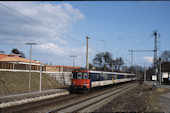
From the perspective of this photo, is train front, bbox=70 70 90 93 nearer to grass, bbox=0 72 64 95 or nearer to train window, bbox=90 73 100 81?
train window, bbox=90 73 100 81

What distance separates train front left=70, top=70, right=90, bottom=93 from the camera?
2269cm

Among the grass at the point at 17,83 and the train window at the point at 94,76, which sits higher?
the train window at the point at 94,76

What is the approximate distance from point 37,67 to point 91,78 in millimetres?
13406

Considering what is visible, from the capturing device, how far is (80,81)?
22984 millimetres

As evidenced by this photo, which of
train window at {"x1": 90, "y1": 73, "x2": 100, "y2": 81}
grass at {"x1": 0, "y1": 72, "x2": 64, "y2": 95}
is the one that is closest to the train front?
train window at {"x1": 90, "y1": 73, "x2": 100, "y2": 81}

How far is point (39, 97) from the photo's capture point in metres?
16.8

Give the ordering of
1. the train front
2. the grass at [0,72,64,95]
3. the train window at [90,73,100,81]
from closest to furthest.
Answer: the grass at [0,72,64,95] → the train front → the train window at [90,73,100,81]

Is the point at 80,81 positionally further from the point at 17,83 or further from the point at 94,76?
the point at 17,83

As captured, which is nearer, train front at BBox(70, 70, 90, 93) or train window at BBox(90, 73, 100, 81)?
train front at BBox(70, 70, 90, 93)

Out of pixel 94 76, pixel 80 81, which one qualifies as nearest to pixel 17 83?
Result: pixel 80 81

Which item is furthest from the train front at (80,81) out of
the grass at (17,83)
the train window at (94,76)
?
the grass at (17,83)

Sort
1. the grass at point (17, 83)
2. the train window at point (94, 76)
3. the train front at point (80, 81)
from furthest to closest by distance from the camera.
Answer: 1. the train window at point (94, 76)
2. the train front at point (80, 81)
3. the grass at point (17, 83)

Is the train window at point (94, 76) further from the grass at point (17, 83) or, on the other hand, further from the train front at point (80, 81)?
the grass at point (17, 83)

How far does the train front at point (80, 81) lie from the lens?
2269cm
